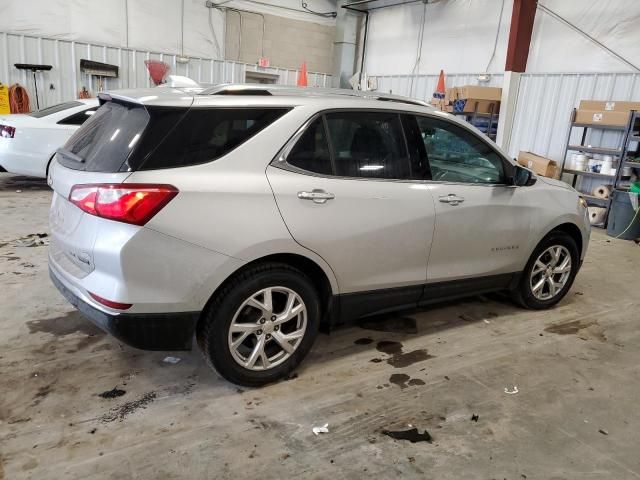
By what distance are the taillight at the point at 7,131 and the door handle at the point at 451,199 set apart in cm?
648

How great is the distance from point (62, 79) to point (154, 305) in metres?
10.1

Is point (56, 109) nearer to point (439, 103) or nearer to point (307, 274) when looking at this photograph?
point (307, 274)

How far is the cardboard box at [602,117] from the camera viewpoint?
7676 millimetres

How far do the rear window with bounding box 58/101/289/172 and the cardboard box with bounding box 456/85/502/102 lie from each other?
7.81 meters

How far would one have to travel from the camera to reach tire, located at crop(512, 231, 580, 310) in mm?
4000

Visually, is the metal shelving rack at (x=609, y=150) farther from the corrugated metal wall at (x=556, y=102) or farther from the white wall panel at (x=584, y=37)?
the white wall panel at (x=584, y=37)

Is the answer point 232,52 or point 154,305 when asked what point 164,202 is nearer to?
point 154,305

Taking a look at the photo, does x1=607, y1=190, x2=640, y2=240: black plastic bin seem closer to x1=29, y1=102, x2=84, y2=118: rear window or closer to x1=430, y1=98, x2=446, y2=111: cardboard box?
x1=430, y1=98, x2=446, y2=111: cardboard box

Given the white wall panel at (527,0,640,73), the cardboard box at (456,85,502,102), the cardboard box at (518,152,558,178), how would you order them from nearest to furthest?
1. the white wall panel at (527,0,640,73)
2. the cardboard box at (518,152,558,178)
3. the cardboard box at (456,85,502,102)

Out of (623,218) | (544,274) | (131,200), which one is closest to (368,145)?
(131,200)

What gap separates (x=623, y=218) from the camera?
7.37 m

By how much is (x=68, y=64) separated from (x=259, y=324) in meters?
10.2

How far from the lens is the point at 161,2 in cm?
1150

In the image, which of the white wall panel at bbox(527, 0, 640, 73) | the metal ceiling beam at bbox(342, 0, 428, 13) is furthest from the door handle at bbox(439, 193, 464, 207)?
the metal ceiling beam at bbox(342, 0, 428, 13)
